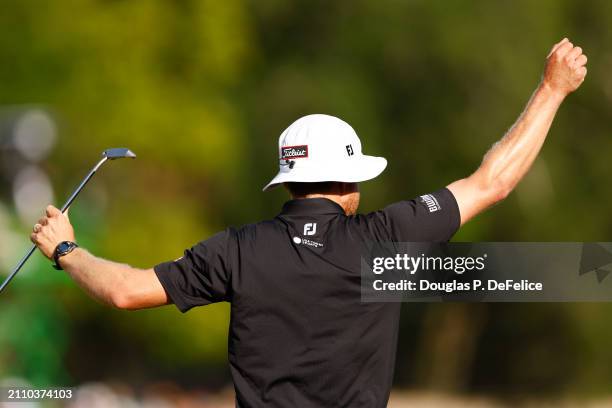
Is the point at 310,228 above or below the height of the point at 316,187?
below

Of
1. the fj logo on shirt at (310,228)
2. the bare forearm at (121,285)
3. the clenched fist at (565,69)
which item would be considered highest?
the clenched fist at (565,69)

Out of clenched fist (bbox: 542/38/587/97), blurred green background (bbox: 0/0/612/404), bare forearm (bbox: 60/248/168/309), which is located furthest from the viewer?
blurred green background (bbox: 0/0/612/404)

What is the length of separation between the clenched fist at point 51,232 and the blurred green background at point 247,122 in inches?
472

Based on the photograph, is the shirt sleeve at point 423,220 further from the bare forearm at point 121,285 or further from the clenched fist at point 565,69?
the bare forearm at point 121,285

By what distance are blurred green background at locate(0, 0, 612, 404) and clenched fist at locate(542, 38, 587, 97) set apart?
1260cm

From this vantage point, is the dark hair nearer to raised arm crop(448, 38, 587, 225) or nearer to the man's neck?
the man's neck

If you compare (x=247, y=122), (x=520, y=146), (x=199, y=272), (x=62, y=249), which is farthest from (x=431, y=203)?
(x=247, y=122)

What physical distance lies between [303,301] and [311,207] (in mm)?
329

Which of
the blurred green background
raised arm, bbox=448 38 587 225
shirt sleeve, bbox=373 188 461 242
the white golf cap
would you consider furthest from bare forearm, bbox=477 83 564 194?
the blurred green background

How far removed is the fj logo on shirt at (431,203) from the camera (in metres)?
3.72

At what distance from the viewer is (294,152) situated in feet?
12.9

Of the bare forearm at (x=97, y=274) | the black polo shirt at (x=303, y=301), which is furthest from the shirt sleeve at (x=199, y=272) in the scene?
the bare forearm at (x=97, y=274)

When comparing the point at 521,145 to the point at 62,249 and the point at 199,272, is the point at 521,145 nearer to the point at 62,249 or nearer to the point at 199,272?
the point at 199,272

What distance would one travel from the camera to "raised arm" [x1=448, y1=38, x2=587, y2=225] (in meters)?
3.77
